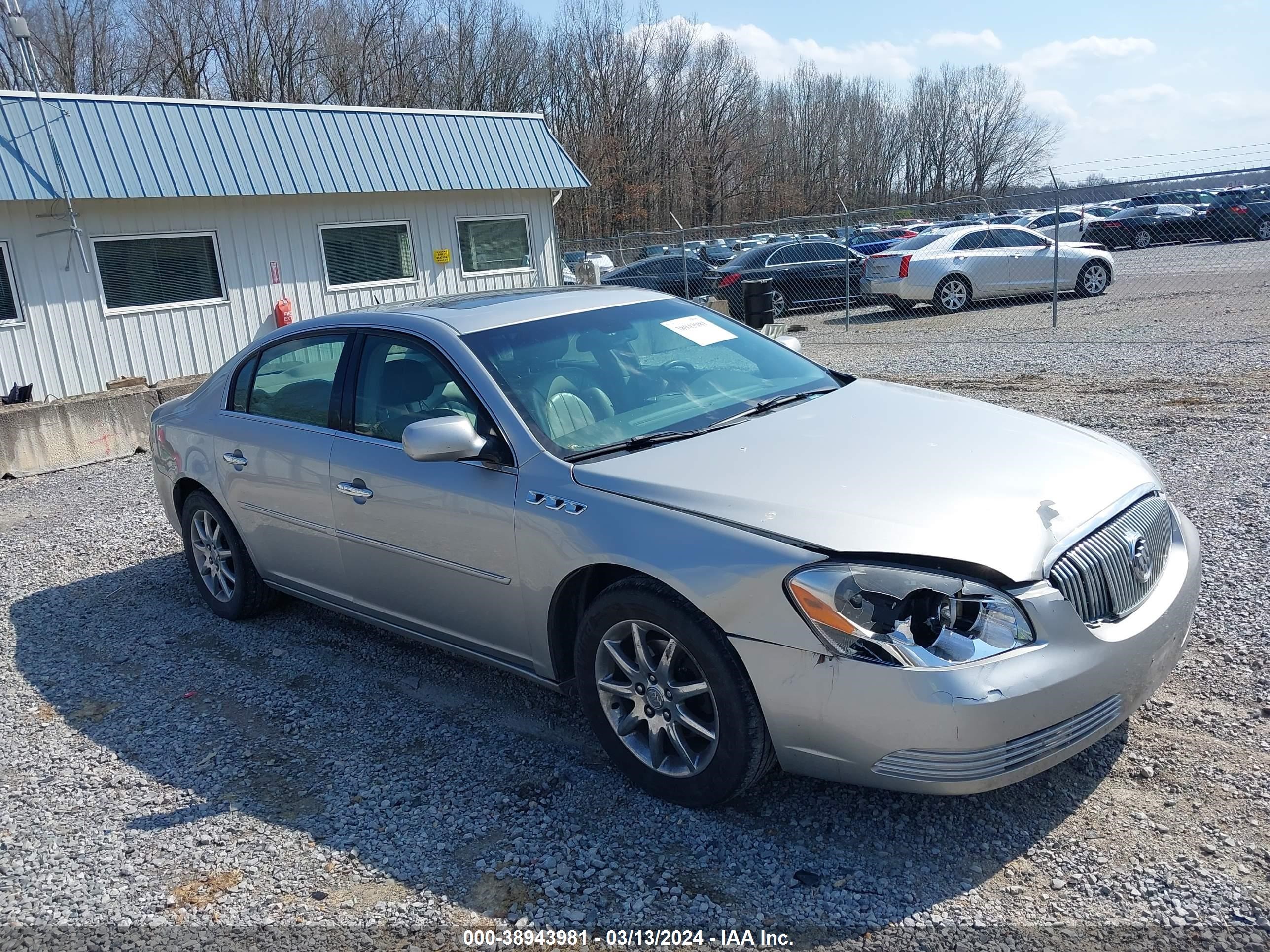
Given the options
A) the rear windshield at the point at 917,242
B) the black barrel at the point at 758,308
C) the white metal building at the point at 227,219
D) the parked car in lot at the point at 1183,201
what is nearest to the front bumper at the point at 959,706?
the black barrel at the point at 758,308

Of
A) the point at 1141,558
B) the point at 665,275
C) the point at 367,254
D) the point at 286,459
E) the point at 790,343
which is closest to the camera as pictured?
the point at 1141,558

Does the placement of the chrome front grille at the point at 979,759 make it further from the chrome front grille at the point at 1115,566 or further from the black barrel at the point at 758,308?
the black barrel at the point at 758,308

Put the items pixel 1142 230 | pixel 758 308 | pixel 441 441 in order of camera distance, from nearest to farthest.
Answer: pixel 441 441
pixel 758 308
pixel 1142 230

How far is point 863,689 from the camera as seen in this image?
2.73 metres

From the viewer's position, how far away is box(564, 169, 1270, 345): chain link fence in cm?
1384

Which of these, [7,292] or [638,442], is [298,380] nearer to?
[638,442]

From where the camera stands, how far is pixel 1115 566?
9.91 ft

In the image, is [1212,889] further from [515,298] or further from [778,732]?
[515,298]

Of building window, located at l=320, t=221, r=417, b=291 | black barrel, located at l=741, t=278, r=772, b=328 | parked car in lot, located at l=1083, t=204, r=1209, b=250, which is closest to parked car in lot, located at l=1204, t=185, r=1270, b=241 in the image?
parked car in lot, located at l=1083, t=204, r=1209, b=250

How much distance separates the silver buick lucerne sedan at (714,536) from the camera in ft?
9.06

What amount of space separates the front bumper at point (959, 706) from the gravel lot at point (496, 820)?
318mm

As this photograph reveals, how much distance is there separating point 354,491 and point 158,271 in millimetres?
10350

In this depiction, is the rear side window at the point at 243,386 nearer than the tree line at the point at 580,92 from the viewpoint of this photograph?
Yes

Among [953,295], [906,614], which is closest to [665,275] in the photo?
[953,295]
